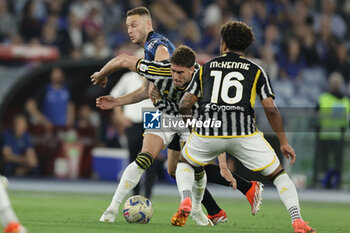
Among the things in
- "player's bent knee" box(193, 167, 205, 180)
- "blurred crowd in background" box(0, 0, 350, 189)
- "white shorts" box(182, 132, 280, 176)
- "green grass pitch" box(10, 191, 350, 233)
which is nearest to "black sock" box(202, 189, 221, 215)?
"green grass pitch" box(10, 191, 350, 233)

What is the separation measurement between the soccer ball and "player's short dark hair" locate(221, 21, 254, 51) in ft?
5.94

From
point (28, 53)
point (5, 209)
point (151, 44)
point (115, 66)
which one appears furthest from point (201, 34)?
point (5, 209)

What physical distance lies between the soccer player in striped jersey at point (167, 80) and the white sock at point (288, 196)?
74 cm

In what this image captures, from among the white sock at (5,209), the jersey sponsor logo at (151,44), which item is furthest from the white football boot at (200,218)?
the white sock at (5,209)

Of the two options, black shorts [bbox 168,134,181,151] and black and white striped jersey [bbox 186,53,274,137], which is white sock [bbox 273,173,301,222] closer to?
black and white striped jersey [bbox 186,53,274,137]

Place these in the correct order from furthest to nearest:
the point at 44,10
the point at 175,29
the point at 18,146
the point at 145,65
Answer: the point at 175,29 < the point at 44,10 < the point at 18,146 < the point at 145,65

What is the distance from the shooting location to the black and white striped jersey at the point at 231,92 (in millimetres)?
6398

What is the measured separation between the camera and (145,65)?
7.09 m

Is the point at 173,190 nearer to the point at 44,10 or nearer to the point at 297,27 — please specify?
the point at 44,10

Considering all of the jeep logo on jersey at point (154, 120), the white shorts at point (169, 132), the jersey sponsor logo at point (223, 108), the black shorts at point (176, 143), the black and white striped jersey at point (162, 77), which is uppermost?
the black and white striped jersey at point (162, 77)

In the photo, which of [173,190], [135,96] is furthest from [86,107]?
[135,96]

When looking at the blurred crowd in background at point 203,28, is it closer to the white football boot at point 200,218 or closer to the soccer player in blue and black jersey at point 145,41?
the soccer player in blue and black jersey at point 145,41

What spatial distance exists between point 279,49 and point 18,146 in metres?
7.38

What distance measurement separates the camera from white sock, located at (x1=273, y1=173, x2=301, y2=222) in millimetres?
6391
